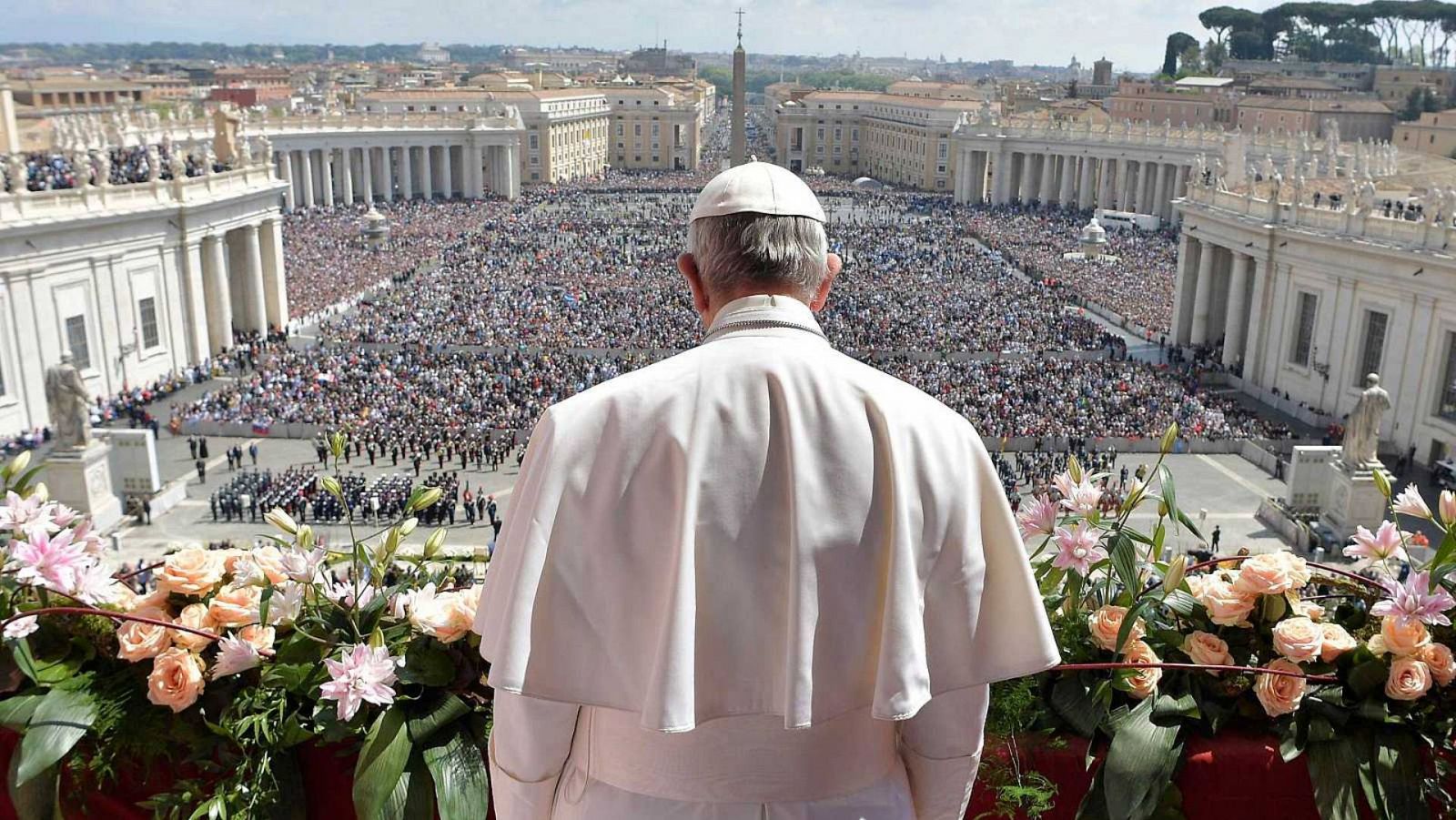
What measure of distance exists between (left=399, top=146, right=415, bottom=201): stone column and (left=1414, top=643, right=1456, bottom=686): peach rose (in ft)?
275

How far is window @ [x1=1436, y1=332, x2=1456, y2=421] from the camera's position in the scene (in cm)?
2886

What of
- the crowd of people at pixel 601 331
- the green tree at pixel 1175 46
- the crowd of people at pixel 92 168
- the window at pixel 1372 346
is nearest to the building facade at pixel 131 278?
the crowd of people at pixel 92 168

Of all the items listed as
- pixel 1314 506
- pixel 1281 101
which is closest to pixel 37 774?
pixel 1314 506

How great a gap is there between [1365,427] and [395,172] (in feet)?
245

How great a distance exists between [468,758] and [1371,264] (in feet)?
109

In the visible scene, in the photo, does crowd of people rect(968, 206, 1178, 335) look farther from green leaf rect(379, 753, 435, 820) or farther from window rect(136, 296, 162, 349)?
green leaf rect(379, 753, 435, 820)

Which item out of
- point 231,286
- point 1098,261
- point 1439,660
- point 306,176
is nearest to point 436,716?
point 1439,660

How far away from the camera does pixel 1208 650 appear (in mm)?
4148

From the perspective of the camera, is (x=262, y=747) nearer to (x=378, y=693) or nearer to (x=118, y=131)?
(x=378, y=693)

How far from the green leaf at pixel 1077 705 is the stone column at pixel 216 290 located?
125 ft

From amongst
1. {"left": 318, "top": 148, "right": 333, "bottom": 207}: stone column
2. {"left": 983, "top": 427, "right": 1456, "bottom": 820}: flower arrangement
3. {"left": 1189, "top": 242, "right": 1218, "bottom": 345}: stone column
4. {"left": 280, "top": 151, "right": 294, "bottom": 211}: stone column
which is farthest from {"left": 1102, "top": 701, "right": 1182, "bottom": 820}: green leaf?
{"left": 318, "top": 148, "right": 333, "bottom": 207}: stone column

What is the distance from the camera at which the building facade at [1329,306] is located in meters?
29.2

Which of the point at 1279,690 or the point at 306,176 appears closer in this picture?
the point at 1279,690

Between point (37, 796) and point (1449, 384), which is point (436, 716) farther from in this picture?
point (1449, 384)
